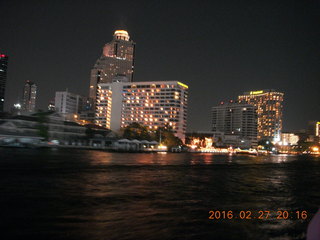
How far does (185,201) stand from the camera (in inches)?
537

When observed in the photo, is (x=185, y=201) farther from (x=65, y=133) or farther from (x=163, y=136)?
(x=163, y=136)

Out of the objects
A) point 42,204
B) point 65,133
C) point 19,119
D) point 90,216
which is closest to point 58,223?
point 90,216

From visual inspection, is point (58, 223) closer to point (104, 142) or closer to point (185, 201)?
point (185, 201)

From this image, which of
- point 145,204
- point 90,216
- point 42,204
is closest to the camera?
point 90,216

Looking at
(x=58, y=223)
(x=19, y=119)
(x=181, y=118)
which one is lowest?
(x=58, y=223)

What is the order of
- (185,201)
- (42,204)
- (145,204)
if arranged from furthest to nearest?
1. (185,201)
2. (145,204)
3. (42,204)

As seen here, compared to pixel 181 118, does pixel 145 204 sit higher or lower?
lower

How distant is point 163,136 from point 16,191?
125m

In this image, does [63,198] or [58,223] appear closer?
[58,223]

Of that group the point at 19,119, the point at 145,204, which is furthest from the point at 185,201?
the point at 19,119

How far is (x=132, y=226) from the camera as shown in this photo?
9.04 m
